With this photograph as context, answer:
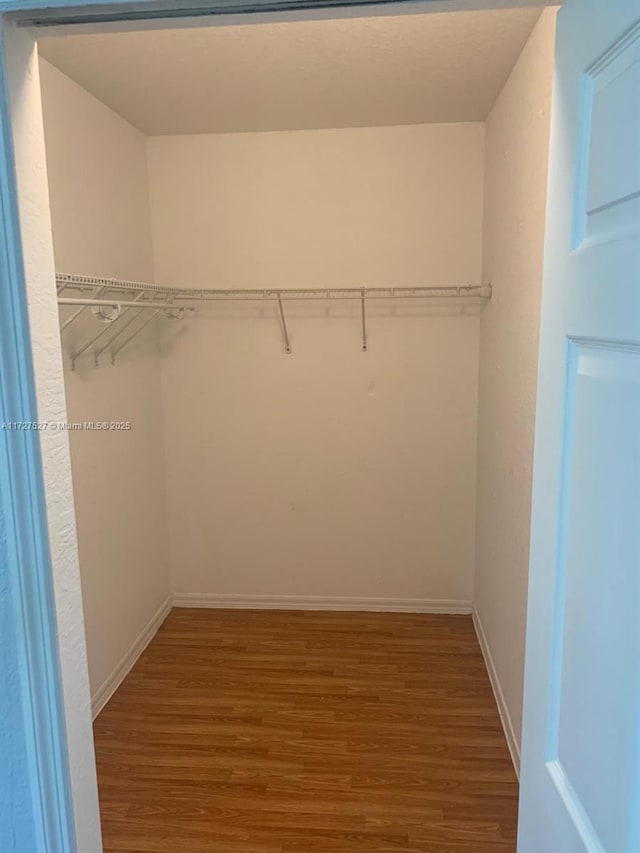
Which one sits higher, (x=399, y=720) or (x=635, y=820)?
(x=635, y=820)

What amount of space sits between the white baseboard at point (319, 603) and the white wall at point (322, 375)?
0.02 m

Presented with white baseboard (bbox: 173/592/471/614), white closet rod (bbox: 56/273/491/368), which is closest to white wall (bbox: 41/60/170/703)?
white closet rod (bbox: 56/273/491/368)

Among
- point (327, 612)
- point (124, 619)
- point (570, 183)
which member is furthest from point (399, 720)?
point (570, 183)

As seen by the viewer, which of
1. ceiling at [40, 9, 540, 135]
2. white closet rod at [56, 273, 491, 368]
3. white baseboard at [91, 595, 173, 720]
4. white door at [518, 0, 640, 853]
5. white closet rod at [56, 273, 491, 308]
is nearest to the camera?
white door at [518, 0, 640, 853]

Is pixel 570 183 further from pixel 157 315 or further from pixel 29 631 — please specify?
pixel 157 315

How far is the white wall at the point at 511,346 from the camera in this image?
6.04ft

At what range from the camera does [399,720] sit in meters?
2.33

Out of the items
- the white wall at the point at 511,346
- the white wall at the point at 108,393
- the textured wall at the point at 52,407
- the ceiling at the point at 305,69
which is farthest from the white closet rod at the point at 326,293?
the textured wall at the point at 52,407

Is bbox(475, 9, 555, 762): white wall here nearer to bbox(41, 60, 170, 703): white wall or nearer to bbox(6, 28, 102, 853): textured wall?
bbox(6, 28, 102, 853): textured wall

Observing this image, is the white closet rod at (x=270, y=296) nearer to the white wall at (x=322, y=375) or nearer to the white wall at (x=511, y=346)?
the white wall at (x=322, y=375)

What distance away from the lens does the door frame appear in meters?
0.82

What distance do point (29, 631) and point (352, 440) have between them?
224cm

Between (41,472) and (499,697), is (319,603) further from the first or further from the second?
(41,472)

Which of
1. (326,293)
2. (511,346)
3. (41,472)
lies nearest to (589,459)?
(41,472)
